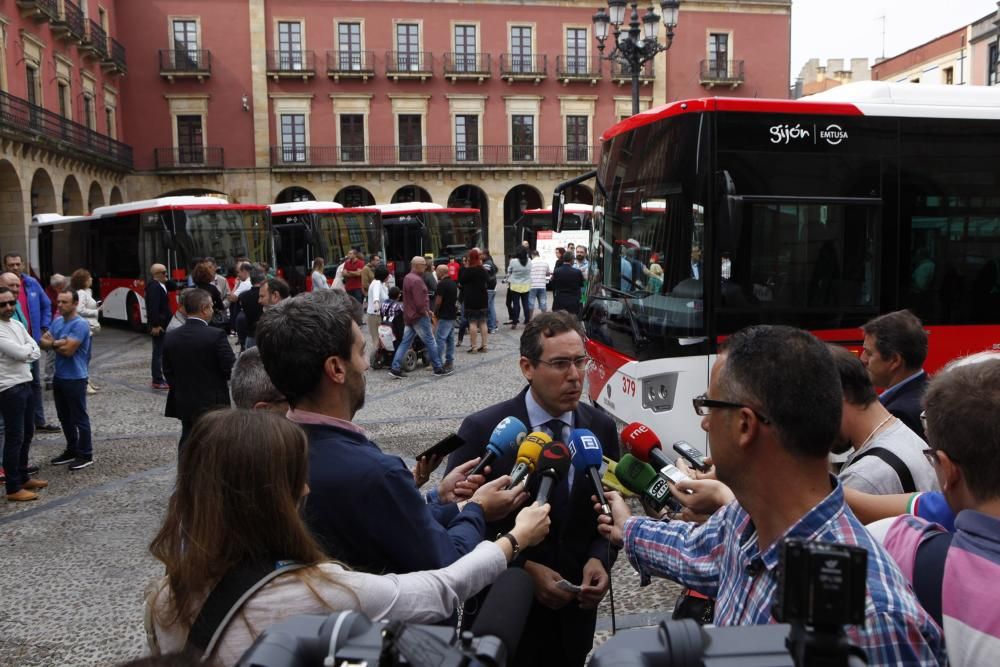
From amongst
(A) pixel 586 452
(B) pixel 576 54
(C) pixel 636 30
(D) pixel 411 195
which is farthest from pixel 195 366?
(B) pixel 576 54

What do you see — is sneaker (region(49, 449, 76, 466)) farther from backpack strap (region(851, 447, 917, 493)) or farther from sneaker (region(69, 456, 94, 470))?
backpack strap (region(851, 447, 917, 493))

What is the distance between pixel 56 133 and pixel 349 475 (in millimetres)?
30202

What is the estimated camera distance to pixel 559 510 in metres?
2.66

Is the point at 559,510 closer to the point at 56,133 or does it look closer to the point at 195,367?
the point at 195,367

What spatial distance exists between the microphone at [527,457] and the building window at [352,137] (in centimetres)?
3815

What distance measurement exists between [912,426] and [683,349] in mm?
2810

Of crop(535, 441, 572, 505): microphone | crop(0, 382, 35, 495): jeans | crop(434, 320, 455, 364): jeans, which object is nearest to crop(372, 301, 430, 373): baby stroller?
crop(434, 320, 455, 364): jeans

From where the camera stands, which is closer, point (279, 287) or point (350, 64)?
point (279, 287)

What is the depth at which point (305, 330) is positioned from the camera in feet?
7.33

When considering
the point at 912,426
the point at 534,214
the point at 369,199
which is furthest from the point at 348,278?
the point at 369,199

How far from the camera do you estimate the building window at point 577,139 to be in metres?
40.6

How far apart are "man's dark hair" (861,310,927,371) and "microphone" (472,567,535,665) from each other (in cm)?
250

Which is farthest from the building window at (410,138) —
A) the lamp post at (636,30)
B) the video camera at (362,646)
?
the video camera at (362,646)

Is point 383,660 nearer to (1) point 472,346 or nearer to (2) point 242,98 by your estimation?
(1) point 472,346
